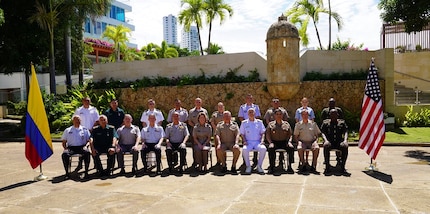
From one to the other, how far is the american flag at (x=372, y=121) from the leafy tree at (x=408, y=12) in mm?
3460

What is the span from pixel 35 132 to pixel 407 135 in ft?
39.0

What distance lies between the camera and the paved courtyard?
5594 millimetres

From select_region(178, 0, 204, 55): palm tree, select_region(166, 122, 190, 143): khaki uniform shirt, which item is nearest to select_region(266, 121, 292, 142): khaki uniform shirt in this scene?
select_region(166, 122, 190, 143): khaki uniform shirt

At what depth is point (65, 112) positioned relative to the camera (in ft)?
57.4

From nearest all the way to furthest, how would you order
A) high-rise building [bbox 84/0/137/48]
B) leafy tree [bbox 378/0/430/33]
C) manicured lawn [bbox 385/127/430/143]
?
leafy tree [bbox 378/0/430/33], manicured lawn [bbox 385/127/430/143], high-rise building [bbox 84/0/137/48]

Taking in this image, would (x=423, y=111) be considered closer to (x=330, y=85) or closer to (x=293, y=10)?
(x=330, y=85)

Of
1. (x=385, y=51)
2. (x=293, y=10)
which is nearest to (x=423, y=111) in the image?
(x=385, y=51)

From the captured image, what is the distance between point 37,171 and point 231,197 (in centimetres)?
533

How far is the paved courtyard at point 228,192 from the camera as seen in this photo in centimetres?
559

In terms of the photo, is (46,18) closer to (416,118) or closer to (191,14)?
(191,14)

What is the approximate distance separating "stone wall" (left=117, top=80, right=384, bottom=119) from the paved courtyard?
20.0ft

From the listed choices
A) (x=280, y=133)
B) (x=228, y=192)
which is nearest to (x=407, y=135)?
(x=280, y=133)

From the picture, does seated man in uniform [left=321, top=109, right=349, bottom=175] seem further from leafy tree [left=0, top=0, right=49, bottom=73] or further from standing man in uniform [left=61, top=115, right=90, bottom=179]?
leafy tree [left=0, top=0, right=49, bottom=73]

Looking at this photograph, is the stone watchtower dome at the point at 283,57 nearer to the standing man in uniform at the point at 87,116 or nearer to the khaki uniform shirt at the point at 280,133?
the khaki uniform shirt at the point at 280,133
